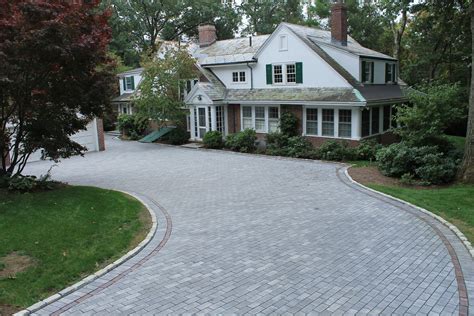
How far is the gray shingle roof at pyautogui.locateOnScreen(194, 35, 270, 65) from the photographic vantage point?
88.7 ft

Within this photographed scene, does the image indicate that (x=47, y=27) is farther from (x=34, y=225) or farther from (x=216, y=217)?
(x=216, y=217)

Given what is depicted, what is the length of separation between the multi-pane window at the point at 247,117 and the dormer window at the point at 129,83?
43.5ft

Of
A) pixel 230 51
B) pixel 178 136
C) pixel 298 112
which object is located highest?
pixel 230 51

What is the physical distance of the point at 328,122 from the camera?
2280cm

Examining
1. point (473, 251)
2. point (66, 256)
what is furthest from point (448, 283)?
point (66, 256)

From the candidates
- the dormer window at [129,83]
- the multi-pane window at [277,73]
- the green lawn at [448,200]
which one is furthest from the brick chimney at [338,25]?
the dormer window at [129,83]

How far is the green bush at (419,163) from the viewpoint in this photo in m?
15.1

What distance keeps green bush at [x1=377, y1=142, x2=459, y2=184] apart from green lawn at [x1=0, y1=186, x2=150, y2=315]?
32.7 ft

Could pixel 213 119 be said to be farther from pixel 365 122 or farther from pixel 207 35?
pixel 365 122

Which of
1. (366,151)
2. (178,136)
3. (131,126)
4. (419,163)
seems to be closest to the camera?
(419,163)

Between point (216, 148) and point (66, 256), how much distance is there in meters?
18.2

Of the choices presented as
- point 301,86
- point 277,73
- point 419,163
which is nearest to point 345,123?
point 301,86

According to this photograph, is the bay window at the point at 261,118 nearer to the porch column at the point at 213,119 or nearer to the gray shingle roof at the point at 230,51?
the porch column at the point at 213,119

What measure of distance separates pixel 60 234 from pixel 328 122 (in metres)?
16.9
